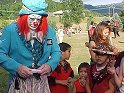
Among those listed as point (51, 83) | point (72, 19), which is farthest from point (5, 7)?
point (51, 83)

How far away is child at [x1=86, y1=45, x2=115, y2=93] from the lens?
12.9 feet

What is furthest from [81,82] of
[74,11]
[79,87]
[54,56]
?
[74,11]

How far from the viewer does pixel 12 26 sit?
3.09 m

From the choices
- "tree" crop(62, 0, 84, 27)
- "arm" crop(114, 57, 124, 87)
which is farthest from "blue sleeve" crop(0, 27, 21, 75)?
"tree" crop(62, 0, 84, 27)

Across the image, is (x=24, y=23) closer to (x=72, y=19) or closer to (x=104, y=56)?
(x=104, y=56)

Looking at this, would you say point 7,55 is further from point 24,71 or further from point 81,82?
point 81,82

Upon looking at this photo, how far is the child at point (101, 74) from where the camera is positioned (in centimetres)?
393

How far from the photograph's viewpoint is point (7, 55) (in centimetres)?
306

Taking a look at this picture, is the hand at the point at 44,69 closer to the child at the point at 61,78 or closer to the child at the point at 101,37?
the child at the point at 61,78

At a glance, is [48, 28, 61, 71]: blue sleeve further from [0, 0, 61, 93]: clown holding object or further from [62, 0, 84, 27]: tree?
[62, 0, 84, 27]: tree

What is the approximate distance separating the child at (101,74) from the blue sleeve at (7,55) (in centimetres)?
117

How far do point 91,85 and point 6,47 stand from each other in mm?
1414

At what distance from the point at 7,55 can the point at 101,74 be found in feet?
4.30

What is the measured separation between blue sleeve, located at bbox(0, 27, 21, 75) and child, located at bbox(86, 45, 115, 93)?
117 centimetres
